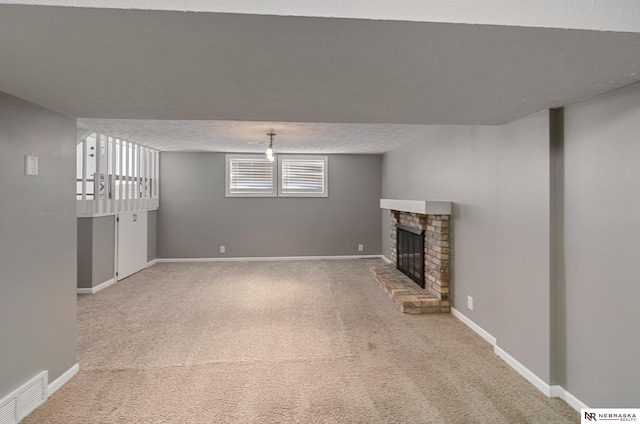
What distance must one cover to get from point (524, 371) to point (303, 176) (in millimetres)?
5524

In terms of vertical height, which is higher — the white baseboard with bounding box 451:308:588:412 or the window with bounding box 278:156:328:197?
the window with bounding box 278:156:328:197

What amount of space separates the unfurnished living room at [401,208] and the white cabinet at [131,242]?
873 millimetres

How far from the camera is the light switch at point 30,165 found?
83.7 inches

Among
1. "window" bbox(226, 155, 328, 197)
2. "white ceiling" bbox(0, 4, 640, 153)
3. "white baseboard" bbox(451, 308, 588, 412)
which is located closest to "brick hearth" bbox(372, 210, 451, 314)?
"white baseboard" bbox(451, 308, 588, 412)

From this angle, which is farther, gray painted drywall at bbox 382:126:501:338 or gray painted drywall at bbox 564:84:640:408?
gray painted drywall at bbox 382:126:501:338

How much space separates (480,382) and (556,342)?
60cm

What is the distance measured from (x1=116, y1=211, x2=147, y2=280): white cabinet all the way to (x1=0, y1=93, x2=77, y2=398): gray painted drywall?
126 inches

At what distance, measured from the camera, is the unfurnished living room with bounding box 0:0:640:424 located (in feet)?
3.98

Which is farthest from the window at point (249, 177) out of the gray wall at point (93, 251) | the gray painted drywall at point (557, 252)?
the gray painted drywall at point (557, 252)

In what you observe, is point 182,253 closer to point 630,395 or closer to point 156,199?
point 156,199

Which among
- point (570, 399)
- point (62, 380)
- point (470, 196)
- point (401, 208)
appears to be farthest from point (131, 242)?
point (570, 399)

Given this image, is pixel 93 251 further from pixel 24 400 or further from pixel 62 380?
pixel 24 400

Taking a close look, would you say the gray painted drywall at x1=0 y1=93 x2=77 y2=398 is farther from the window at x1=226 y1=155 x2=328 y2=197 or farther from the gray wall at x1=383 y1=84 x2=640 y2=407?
the window at x1=226 y1=155 x2=328 y2=197

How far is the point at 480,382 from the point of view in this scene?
2465mm
